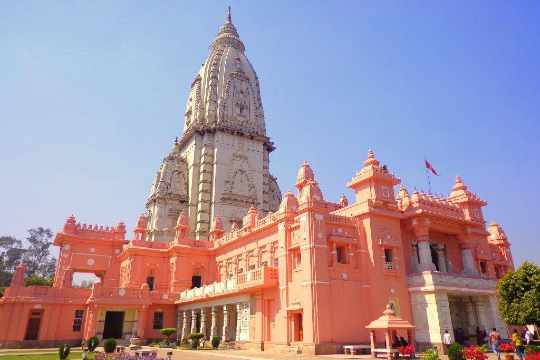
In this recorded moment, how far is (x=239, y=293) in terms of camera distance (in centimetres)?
2961

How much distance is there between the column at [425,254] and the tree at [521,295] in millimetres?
4232

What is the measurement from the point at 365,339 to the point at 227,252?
17.1 m

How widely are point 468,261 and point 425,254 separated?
5452 millimetres

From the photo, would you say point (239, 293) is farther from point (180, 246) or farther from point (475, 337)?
point (475, 337)

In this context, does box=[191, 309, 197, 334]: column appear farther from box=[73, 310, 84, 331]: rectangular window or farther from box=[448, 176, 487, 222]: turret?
box=[448, 176, 487, 222]: turret

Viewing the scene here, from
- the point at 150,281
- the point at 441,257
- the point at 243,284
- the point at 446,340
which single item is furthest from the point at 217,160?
the point at 446,340

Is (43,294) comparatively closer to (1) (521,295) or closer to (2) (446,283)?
(2) (446,283)

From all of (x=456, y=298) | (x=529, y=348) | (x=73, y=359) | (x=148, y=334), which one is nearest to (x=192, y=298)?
(x=148, y=334)

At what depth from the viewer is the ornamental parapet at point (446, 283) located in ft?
85.0

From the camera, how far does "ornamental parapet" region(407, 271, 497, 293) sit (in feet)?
85.0

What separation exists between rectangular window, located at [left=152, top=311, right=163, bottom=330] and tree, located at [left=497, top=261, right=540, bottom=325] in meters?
26.4

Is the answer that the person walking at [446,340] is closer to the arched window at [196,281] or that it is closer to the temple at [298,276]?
the temple at [298,276]

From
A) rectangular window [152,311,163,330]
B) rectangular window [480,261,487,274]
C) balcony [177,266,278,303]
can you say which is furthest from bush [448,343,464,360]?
rectangular window [152,311,163,330]


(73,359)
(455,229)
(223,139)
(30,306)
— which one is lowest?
(73,359)
